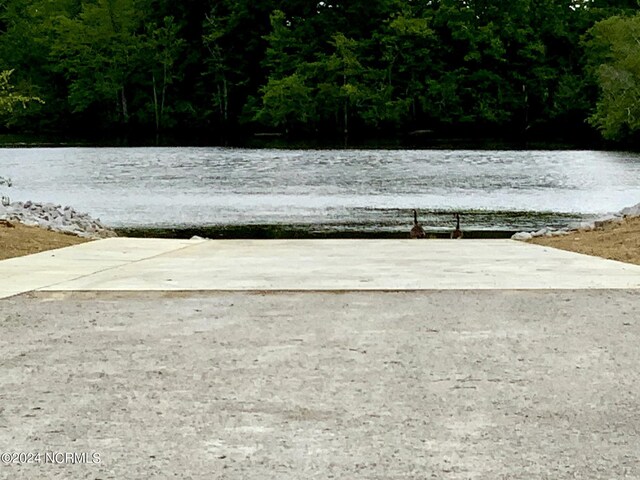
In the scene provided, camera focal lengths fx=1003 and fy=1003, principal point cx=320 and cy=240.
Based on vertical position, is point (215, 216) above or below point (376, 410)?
below

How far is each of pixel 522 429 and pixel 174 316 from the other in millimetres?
2736

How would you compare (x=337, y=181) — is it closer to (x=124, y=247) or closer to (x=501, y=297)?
(x=124, y=247)

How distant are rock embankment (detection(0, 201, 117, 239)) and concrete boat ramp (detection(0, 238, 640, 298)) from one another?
423cm

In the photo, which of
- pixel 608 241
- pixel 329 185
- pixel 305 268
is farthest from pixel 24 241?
pixel 329 185

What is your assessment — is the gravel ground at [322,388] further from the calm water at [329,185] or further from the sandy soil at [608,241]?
the calm water at [329,185]

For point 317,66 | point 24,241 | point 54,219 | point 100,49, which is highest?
point 100,49

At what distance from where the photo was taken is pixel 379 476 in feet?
9.73

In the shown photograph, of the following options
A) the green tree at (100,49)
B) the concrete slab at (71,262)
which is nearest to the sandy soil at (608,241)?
the concrete slab at (71,262)

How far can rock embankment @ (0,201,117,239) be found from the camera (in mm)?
14805

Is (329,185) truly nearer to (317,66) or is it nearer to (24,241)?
(24,241)

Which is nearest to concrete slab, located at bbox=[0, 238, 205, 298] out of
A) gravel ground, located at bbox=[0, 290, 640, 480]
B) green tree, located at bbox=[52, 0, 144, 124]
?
gravel ground, located at bbox=[0, 290, 640, 480]

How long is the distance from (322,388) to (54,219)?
13.4m

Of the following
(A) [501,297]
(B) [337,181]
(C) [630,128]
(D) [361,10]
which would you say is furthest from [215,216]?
(D) [361,10]

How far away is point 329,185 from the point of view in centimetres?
3653
